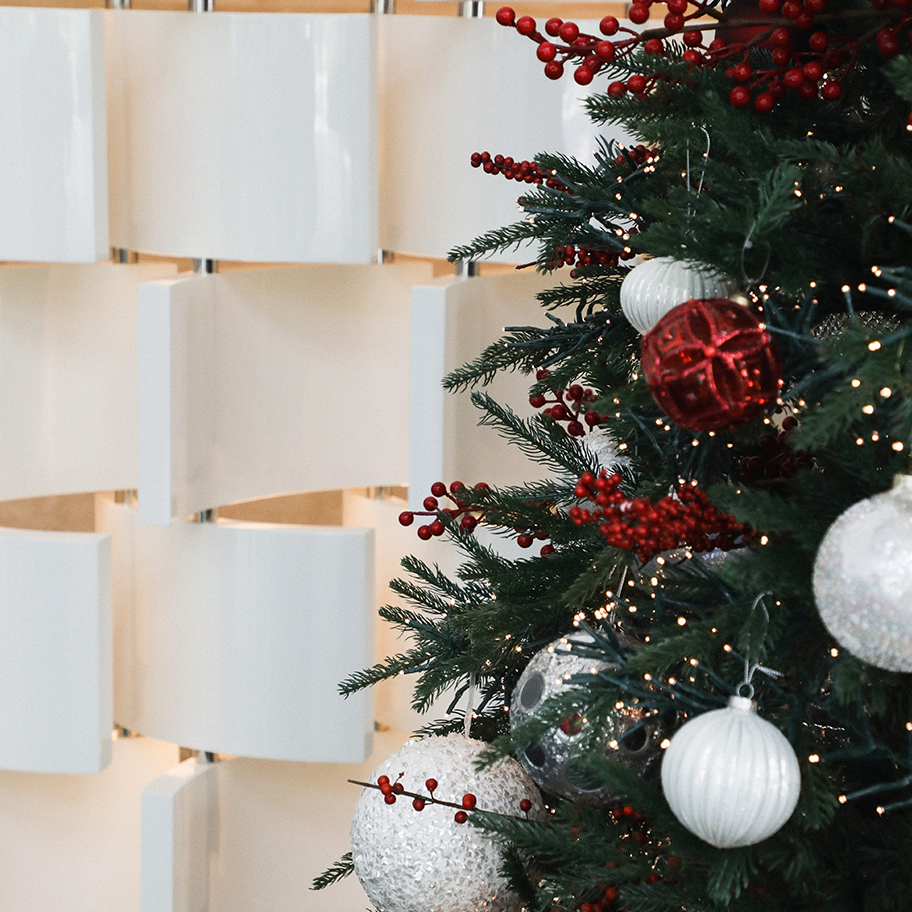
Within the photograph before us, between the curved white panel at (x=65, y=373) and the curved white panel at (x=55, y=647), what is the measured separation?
142mm

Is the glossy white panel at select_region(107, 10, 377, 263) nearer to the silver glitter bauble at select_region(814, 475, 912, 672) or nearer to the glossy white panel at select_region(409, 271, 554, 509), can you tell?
the glossy white panel at select_region(409, 271, 554, 509)

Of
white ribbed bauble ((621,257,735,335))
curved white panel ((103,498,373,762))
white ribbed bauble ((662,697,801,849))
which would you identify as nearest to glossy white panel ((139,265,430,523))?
curved white panel ((103,498,373,762))

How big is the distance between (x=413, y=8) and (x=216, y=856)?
5.08 ft

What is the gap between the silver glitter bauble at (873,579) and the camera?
542 mm

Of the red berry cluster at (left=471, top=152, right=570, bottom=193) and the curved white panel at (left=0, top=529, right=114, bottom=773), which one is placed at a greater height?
the red berry cluster at (left=471, top=152, right=570, bottom=193)

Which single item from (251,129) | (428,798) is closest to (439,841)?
(428,798)

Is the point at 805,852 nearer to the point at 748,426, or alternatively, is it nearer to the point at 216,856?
the point at 748,426

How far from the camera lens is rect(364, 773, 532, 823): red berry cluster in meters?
0.78

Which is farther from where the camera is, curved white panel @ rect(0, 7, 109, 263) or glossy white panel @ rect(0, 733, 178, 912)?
glossy white panel @ rect(0, 733, 178, 912)

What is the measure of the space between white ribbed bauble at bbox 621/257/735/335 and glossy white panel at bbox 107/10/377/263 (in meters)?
1.09

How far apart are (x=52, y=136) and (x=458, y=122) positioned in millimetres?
602

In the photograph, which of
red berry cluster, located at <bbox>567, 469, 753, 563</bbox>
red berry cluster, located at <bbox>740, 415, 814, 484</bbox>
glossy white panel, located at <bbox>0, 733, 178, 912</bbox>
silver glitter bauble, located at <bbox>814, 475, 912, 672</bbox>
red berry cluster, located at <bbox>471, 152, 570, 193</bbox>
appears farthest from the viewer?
glossy white panel, located at <bbox>0, 733, 178, 912</bbox>

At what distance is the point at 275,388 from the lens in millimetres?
1909

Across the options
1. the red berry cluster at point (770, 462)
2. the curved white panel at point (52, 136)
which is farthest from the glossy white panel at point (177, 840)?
the red berry cluster at point (770, 462)
